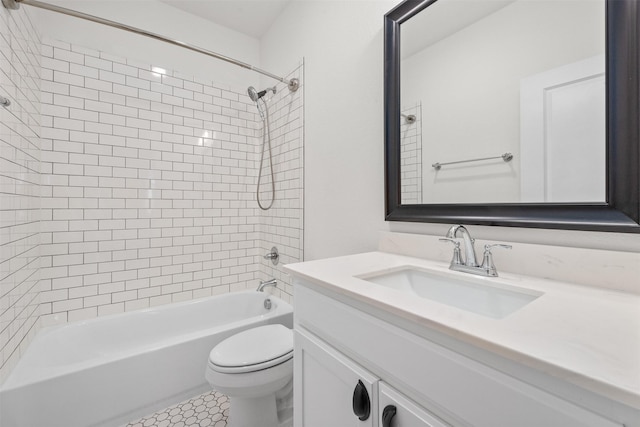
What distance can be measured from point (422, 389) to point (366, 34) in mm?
1520

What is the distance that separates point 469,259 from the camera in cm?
91

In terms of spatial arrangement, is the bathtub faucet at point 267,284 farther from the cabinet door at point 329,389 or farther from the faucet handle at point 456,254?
the faucet handle at point 456,254

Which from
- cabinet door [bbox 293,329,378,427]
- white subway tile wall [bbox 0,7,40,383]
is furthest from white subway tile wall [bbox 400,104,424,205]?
white subway tile wall [bbox 0,7,40,383]

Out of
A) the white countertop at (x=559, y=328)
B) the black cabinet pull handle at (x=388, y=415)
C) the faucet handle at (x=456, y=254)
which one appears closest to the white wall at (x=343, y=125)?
the faucet handle at (x=456, y=254)

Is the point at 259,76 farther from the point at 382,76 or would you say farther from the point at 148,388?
the point at 148,388

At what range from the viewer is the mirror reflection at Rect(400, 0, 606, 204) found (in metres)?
0.76

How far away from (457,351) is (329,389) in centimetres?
46

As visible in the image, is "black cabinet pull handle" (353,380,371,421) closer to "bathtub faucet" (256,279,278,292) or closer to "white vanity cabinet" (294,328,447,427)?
"white vanity cabinet" (294,328,447,427)

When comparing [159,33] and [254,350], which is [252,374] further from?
[159,33]

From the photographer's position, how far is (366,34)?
1.38 meters

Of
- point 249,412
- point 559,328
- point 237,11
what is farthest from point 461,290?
point 237,11

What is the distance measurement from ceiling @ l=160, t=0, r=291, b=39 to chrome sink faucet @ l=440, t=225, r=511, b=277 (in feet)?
6.81

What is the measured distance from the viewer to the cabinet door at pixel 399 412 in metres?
0.56

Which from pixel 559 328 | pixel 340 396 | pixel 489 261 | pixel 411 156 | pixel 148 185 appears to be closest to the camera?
pixel 559 328
